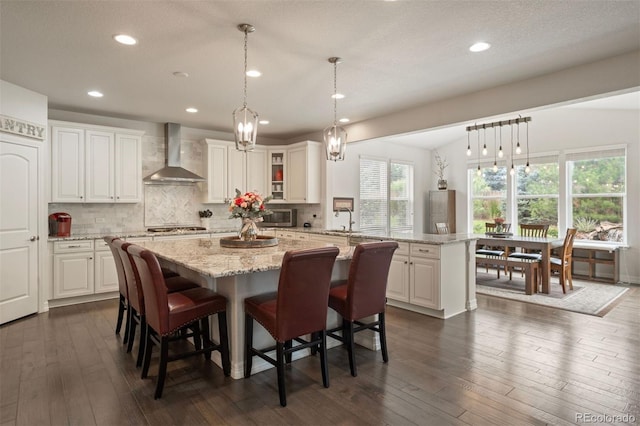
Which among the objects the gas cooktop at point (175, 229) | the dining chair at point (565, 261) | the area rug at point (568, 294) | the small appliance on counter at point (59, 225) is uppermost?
the small appliance on counter at point (59, 225)

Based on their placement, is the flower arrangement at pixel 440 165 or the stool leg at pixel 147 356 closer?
the stool leg at pixel 147 356

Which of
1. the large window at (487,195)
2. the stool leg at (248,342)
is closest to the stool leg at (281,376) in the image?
the stool leg at (248,342)

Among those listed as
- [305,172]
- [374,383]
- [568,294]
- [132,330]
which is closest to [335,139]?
[374,383]

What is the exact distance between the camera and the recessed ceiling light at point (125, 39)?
2.96 metres

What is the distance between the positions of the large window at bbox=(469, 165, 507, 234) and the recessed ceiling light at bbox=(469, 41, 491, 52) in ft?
16.7

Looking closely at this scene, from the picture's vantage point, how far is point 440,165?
8.91 m

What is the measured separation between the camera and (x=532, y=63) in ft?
11.5

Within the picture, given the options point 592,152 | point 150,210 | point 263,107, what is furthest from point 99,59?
point 592,152

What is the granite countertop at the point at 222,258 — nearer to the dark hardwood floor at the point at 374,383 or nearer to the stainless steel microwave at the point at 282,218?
the dark hardwood floor at the point at 374,383

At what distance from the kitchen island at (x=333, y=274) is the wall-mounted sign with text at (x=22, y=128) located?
75.2 inches

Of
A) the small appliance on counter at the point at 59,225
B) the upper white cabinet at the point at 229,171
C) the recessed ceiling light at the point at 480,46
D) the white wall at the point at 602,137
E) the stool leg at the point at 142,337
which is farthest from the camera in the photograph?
the upper white cabinet at the point at 229,171

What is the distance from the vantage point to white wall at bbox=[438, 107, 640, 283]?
6.12 m

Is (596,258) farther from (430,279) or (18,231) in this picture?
(18,231)

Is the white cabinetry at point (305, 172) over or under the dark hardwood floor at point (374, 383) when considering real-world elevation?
over
